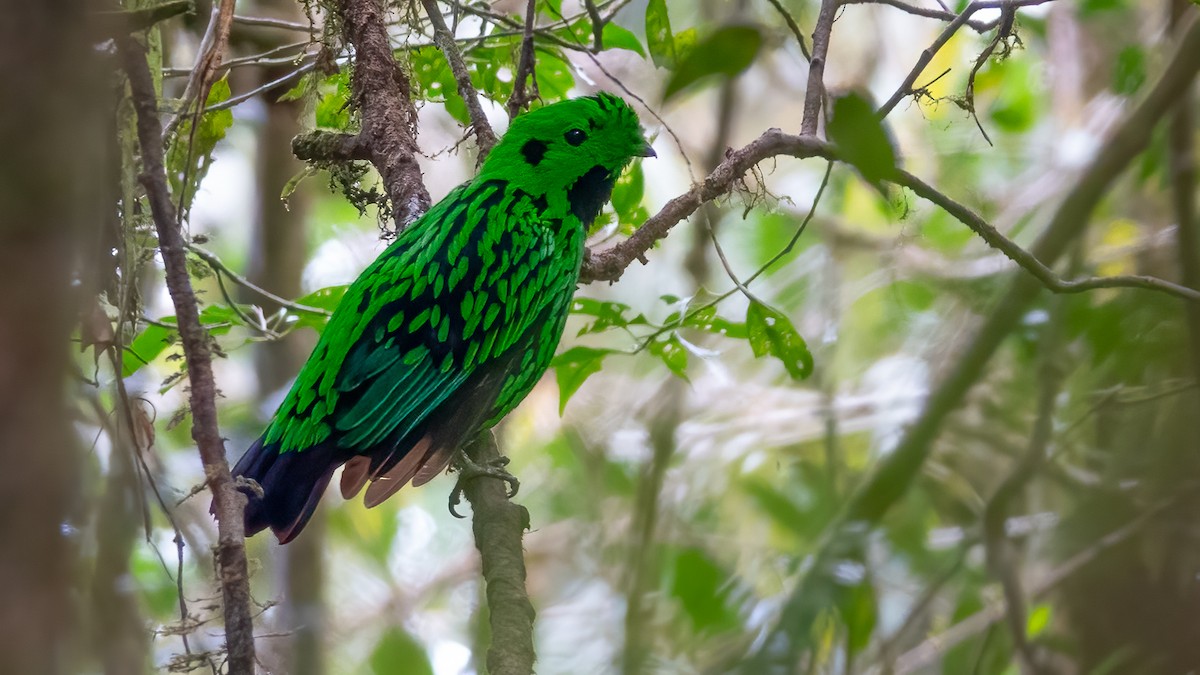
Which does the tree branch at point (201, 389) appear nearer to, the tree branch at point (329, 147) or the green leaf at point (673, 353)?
the tree branch at point (329, 147)

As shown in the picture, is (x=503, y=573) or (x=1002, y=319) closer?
(x=503, y=573)

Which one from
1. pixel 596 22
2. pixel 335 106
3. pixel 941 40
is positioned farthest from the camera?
pixel 335 106

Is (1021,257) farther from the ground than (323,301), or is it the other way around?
(323,301)

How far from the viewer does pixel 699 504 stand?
6.12 m

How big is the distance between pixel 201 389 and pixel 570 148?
70.5 inches

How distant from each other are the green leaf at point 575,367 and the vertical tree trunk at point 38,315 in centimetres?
245

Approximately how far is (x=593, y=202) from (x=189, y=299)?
1765 millimetres

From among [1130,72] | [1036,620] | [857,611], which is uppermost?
[1130,72]

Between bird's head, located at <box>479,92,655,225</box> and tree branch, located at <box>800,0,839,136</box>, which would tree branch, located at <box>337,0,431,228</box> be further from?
tree branch, located at <box>800,0,839,136</box>

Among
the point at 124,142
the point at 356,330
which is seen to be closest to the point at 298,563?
the point at 356,330

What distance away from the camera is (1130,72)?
476 cm

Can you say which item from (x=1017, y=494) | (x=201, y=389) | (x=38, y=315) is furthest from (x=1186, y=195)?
(x=38, y=315)

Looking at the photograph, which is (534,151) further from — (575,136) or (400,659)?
(400,659)

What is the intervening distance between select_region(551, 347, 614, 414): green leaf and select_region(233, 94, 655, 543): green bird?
0.06 m
